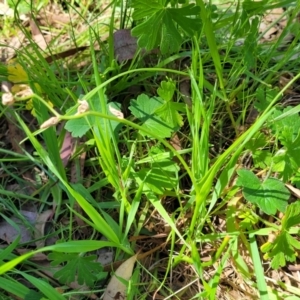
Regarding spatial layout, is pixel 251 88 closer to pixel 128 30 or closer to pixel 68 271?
pixel 128 30

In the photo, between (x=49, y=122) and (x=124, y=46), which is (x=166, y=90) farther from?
(x=49, y=122)

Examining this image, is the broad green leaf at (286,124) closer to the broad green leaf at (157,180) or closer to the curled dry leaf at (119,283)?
the broad green leaf at (157,180)

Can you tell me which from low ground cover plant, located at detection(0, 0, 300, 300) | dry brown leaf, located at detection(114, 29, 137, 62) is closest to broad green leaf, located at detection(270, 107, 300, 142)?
low ground cover plant, located at detection(0, 0, 300, 300)

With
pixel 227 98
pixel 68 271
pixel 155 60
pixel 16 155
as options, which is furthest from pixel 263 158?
pixel 16 155

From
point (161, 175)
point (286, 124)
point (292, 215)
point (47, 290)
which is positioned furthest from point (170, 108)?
point (47, 290)

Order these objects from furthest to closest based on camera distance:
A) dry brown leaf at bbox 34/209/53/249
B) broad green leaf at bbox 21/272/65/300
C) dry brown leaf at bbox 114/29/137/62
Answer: dry brown leaf at bbox 114/29/137/62 → dry brown leaf at bbox 34/209/53/249 → broad green leaf at bbox 21/272/65/300

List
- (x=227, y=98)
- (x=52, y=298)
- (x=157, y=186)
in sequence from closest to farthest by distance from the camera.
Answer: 1. (x=52, y=298)
2. (x=157, y=186)
3. (x=227, y=98)

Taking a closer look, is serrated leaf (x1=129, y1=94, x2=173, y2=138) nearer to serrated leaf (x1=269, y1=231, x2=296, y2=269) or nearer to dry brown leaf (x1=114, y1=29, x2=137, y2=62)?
dry brown leaf (x1=114, y1=29, x2=137, y2=62)

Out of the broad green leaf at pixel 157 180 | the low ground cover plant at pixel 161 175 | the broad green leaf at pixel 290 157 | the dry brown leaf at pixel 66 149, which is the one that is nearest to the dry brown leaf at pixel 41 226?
the low ground cover plant at pixel 161 175
